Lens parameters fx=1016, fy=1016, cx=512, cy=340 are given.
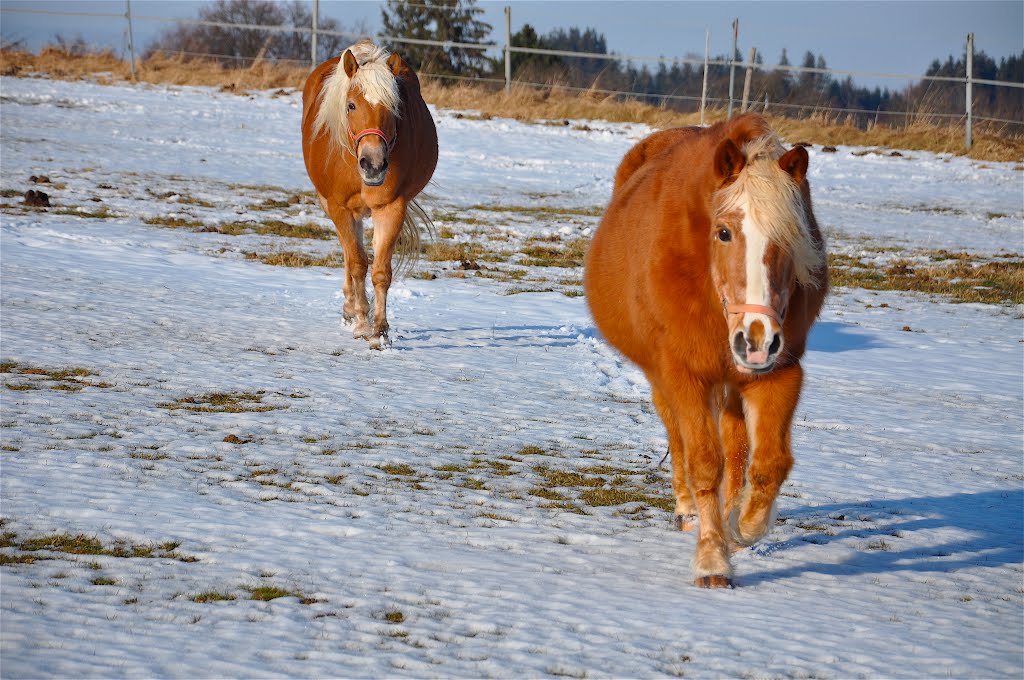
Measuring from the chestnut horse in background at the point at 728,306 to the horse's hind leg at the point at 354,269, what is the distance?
4.24m

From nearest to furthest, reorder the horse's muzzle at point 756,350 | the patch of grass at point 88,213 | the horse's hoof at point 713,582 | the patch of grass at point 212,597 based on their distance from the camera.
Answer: the patch of grass at point 212,597 < the horse's muzzle at point 756,350 < the horse's hoof at point 713,582 < the patch of grass at point 88,213

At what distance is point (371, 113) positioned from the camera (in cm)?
786

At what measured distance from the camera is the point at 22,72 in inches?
967

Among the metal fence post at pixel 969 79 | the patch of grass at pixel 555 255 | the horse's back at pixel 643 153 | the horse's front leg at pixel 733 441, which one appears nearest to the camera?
the horse's front leg at pixel 733 441

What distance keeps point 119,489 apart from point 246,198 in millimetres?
10923

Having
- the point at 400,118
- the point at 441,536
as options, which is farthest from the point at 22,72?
the point at 441,536

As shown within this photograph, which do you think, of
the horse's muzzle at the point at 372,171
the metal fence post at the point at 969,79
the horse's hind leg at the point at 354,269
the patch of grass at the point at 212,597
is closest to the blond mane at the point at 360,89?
the horse's muzzle at the point at 372,171

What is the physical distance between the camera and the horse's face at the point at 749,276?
335cm

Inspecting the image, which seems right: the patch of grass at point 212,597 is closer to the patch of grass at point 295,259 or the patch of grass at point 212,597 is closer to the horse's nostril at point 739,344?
the horse's nostril at point 739,344

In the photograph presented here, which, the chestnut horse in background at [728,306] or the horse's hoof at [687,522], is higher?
the chestnut horse in background at [728,306]

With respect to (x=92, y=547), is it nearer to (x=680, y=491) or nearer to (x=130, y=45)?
(x=680, y=491)

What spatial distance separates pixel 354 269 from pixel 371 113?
1290 millimetres

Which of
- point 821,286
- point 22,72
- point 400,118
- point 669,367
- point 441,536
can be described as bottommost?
point 441,536

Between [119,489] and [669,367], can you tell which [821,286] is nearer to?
[669,367]
